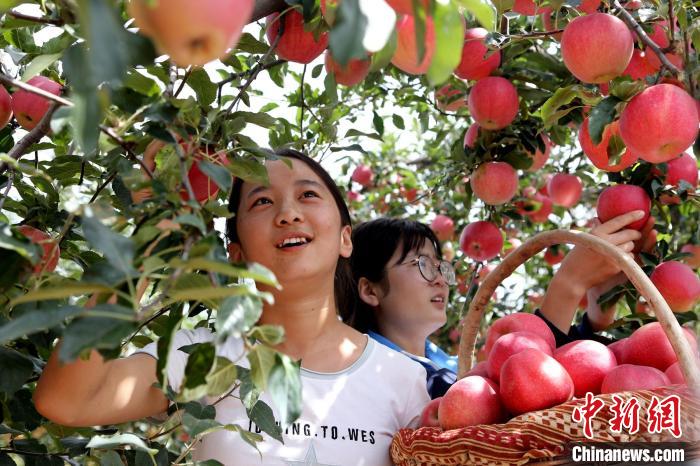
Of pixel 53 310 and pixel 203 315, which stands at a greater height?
pixel 203 315

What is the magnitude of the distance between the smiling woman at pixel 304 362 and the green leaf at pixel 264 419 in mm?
161

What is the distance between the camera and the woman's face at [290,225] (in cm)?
149

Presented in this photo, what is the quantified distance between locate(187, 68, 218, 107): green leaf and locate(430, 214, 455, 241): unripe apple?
221cm

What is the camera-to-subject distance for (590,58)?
1.45 meters

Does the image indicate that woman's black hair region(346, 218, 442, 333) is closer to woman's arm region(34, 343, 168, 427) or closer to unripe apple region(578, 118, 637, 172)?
unripe apple region(578, 118, 637, 172)

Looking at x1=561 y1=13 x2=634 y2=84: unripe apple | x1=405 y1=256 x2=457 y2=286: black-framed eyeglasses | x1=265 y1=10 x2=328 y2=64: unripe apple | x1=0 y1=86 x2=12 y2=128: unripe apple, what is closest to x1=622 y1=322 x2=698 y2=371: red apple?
x1=561 y1=13 x2=634 y2=84: unripe apple

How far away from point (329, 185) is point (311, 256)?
0.91ft

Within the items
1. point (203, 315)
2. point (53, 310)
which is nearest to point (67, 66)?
point (53, 310)

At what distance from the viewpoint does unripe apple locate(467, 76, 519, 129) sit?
1903mm

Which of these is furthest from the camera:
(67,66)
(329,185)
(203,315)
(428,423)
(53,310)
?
(203,315)

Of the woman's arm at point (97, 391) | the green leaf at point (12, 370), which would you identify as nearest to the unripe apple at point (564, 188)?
the woman's arm at point (97, 391)

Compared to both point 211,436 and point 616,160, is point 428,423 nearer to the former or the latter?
point 211,436

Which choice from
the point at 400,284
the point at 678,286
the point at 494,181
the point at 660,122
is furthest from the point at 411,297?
the point at 660,122

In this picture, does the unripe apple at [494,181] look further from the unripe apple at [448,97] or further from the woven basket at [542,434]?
the woven basket at [542,434]
